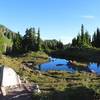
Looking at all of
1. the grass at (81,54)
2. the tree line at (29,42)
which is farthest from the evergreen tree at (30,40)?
the grass at (81,54)

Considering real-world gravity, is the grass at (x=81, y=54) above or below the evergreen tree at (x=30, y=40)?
below

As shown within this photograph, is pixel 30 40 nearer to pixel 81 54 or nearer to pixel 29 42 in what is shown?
pixel 29 42

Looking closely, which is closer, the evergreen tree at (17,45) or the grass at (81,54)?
the grass at (81,54)

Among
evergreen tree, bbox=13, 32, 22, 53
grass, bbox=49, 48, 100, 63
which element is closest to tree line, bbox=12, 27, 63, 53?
evergreen tree, bbox=13, 32, 22, 53

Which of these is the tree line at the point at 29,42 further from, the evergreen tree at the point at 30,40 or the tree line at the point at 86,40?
the tree line at the point at 86,40

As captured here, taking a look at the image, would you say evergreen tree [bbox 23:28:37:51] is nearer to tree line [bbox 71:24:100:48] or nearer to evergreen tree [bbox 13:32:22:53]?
evergreen tree [bbox 13:32:22:53]

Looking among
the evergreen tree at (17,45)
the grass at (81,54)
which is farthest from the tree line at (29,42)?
the grass at (81,54)

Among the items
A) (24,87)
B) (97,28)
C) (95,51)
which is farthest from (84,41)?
(24,87)

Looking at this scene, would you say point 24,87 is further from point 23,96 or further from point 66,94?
point 66,94

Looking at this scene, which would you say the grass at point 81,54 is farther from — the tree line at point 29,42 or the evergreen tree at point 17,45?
the evergreen tree at point 17,45

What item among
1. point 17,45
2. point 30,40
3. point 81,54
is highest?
point 30,40

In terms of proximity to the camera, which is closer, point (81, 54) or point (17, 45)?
point (81, 54)

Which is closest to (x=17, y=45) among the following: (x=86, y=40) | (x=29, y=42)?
(x=29, y=42)

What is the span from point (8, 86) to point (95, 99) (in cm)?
962
